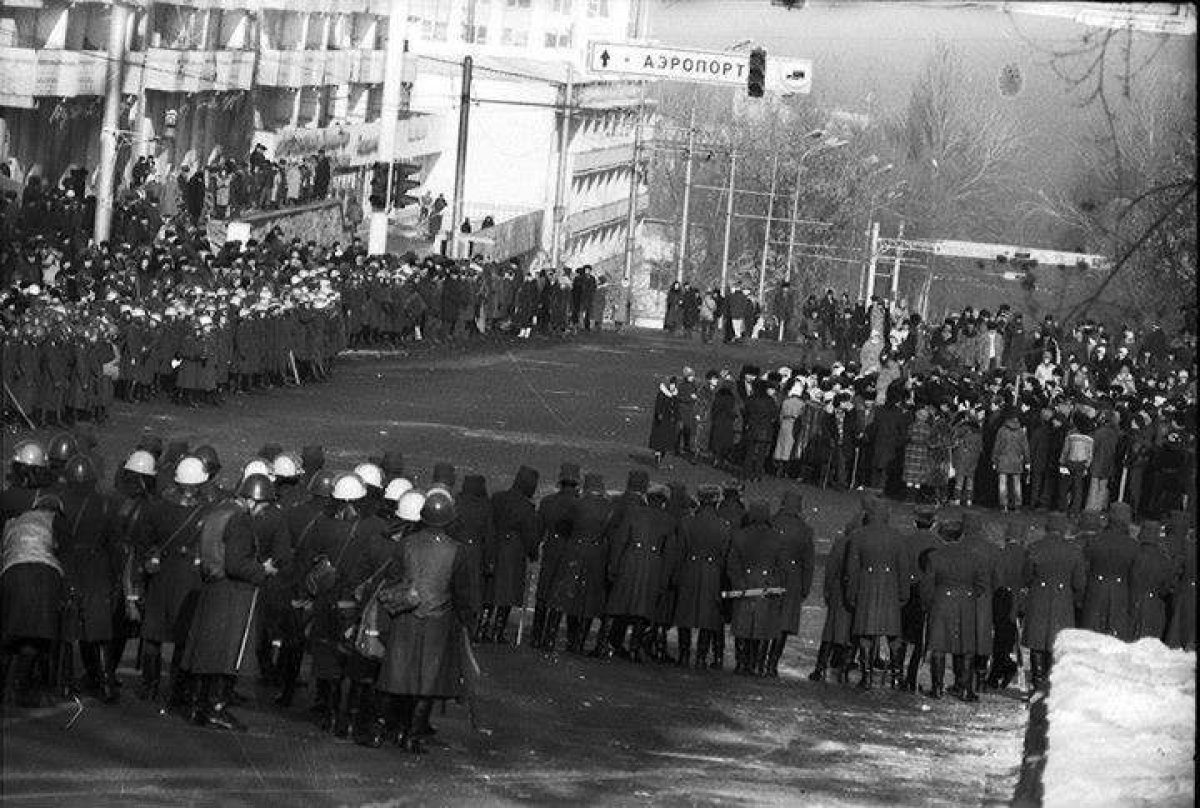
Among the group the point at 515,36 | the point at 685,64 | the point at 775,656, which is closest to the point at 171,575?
the point at 775,656

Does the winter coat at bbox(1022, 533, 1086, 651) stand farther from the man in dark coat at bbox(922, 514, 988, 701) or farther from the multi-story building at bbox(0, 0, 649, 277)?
the multi-story building at bbox(0, 0, 649, 277)

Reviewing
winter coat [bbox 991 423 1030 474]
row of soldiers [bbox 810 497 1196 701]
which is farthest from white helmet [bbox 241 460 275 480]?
winter coat [bbox 991 423 1030 474]

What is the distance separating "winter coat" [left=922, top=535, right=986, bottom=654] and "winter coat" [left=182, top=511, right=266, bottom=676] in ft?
22.7

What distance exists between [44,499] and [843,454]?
69.7ft

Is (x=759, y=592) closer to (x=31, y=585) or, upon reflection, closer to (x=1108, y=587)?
(x=1108, y=587)

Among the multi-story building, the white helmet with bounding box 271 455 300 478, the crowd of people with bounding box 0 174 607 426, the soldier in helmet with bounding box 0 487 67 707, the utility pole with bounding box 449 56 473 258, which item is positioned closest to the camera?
the soldier in helmet with bounding box 0 487 67 707

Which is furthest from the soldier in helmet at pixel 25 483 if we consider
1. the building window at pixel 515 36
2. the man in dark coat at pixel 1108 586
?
the building window at pixel 515 36

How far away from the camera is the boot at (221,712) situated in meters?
17.8

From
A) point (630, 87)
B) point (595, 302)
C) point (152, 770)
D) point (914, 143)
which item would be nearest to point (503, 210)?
point (630, 87)

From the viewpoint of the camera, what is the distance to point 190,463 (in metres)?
18.7

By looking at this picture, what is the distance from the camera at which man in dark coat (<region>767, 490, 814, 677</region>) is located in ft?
76.1

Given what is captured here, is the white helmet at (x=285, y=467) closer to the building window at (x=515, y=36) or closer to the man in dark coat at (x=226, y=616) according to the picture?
the man in dark coat at (x=226, y=616)

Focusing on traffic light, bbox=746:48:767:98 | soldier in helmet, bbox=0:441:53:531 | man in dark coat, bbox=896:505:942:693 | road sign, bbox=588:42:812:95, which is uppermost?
road sign, bbox=588:42:812:95

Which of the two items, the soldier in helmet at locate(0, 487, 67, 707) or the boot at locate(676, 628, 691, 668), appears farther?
the boot at locate(676, 628, 691, 668)
